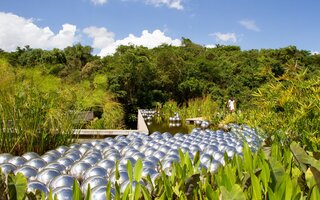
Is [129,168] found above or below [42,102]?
below

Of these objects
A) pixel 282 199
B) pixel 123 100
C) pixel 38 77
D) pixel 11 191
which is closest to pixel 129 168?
pixel 11 191

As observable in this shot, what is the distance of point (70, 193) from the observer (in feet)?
8.06

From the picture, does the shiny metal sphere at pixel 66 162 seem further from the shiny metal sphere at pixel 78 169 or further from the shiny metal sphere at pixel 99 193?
the shiny metal sphere at pixel 99 193

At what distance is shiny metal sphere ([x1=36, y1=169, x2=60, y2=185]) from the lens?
9.85 feet

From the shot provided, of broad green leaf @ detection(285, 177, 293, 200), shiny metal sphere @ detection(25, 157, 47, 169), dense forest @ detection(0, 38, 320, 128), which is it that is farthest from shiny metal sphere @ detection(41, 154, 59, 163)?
dense forest @ detection(0, 38, 320, 128)

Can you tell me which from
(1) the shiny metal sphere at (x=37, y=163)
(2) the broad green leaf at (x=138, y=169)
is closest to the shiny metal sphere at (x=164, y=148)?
(1) the shiny metal sphere at (x=37, y=163)

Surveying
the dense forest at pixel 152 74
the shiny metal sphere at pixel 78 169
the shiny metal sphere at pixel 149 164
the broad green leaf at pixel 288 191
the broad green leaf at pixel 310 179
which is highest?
the dense forest at pixel 152 74

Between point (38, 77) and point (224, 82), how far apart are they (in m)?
17.0

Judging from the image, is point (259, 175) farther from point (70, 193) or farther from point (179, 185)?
point (70, 193)

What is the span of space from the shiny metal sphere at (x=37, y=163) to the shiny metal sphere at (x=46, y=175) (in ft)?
1.35

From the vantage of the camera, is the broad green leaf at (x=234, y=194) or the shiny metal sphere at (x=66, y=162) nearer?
the broad green leaf at (x=234, y=194)

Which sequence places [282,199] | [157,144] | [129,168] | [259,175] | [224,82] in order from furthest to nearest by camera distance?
[224,82] < [157,144] < [129,168] < [259,175] < [282,199]

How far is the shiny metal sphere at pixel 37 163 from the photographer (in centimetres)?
348

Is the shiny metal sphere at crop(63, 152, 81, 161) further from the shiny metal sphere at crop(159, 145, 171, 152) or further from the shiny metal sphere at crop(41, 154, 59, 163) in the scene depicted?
the shiny metal sphere at crop(159, 145, 171, 152)
